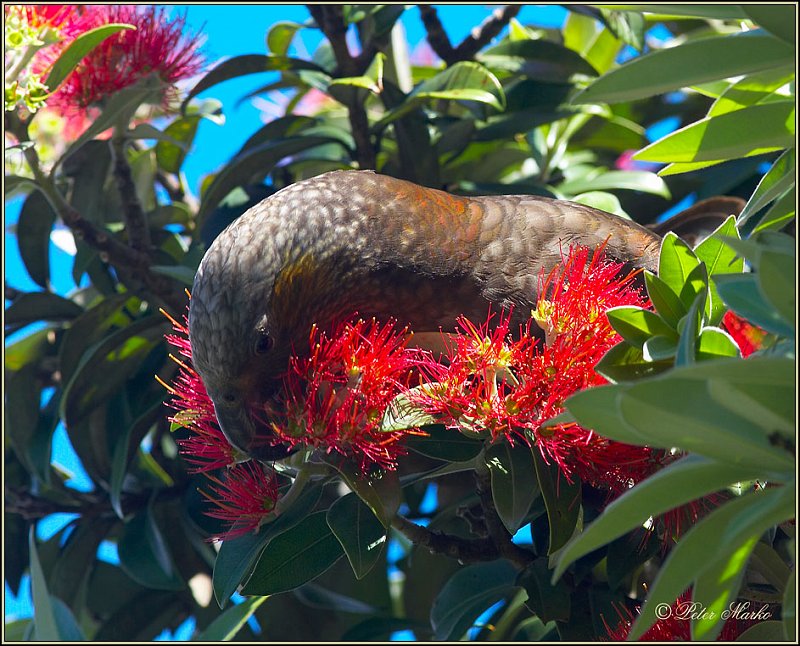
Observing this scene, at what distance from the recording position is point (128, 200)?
2.34 meters

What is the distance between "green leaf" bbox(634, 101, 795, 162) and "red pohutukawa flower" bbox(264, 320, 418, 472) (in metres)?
0.54

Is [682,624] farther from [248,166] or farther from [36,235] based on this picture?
[36,235]

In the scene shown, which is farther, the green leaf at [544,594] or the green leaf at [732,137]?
the green leaf at [544,594]

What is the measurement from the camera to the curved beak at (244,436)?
1.63 m

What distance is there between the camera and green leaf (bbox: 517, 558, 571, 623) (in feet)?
5.43

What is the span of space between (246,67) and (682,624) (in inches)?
70.5

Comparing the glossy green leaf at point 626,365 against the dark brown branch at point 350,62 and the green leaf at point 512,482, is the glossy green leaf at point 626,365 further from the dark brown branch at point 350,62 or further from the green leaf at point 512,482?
the dark brown branch at point 350,62

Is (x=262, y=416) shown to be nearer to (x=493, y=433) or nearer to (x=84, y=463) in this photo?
(x=493, y=433)

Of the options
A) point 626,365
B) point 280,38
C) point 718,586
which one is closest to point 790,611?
point 718,586

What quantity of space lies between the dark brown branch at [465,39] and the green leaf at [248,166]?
48 centimetres

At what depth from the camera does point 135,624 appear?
2.44 m

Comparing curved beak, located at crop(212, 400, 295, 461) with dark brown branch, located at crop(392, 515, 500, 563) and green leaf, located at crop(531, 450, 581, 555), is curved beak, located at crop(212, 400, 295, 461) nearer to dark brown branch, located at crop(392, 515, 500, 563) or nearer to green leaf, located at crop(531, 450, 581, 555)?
dark brown branch, located at crop(392, 515, 500, 563)

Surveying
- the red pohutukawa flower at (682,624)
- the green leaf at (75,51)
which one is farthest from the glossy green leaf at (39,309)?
the red pohutukawa flower at (682,624)

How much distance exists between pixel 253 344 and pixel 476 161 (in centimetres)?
132
